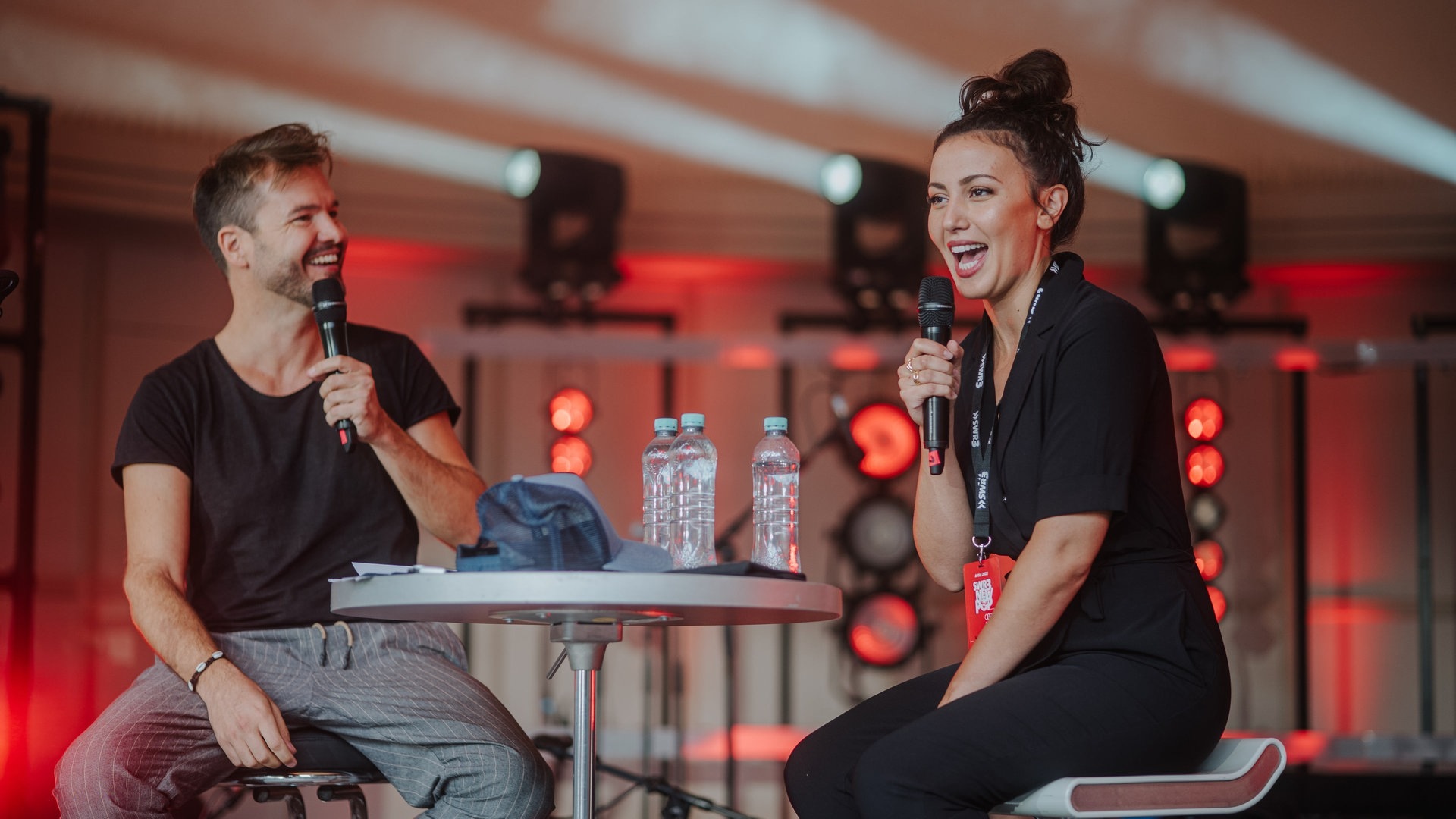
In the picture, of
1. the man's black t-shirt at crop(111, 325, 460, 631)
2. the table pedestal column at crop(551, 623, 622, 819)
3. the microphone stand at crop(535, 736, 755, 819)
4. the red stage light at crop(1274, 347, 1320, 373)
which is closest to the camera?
the table pedestal column at crop(551, 623, 622, 819)

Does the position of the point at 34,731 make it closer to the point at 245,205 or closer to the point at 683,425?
the point at 245,205

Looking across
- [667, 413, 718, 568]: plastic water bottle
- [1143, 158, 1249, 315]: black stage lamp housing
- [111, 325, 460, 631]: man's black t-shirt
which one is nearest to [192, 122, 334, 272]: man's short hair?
[111, 325, 460, 631]: man's black t-shirt

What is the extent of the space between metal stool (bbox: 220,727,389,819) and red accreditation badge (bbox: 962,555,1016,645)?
2.83 feet

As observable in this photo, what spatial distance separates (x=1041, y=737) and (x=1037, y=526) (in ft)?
0.85

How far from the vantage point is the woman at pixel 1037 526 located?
5.29 feet

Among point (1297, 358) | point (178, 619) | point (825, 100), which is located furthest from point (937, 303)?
point (825, 100)

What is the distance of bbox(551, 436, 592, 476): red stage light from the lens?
4.96 m

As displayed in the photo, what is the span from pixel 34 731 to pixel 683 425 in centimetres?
327

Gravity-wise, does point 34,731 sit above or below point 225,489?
below

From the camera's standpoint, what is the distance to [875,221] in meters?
4.84

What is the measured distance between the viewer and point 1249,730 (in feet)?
16.5

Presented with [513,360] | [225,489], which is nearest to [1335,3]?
[513,360]

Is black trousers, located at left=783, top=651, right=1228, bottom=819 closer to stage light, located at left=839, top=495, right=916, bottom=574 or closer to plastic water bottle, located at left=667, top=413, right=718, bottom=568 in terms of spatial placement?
plastic water bottle, located at left=667, top=413, right=718, bottom=568

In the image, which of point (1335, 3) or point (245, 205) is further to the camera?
point (1335, 3)
